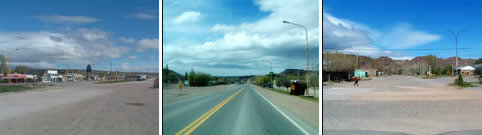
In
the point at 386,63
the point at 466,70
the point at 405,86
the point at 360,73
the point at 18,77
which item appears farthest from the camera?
the point at 386,63

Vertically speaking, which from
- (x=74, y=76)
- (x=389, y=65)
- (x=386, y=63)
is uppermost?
(x=386, y=63)

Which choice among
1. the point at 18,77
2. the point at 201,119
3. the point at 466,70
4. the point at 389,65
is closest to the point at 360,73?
the point at 466,70

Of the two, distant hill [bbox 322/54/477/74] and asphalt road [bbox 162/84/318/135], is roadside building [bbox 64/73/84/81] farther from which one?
asphalt road [bbox 162/84/318/135]

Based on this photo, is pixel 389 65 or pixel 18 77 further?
pixel 389 65

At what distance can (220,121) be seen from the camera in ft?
8.85

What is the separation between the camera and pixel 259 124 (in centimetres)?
274

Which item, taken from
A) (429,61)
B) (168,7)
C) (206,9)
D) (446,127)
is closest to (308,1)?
(206,9)

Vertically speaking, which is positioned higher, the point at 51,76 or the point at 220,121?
the point at 51,76

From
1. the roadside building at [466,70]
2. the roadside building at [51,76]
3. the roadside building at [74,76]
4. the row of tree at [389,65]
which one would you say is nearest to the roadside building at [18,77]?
the roadside building at [51,76]

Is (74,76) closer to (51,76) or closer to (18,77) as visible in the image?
(51,76)

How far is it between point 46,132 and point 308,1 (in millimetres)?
5288

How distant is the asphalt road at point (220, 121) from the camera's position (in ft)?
7.59

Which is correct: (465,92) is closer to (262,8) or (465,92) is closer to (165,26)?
(262,8)

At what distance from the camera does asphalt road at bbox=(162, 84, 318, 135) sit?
2.31 metres
